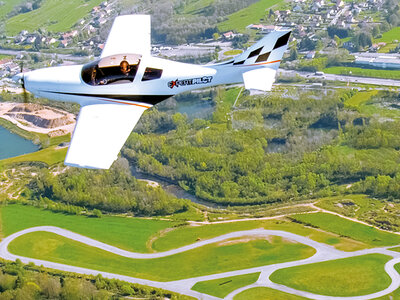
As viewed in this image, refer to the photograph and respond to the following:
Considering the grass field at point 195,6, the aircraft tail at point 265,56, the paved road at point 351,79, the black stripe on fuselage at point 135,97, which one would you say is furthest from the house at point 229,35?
the black stripe on fuselage at point 135,97

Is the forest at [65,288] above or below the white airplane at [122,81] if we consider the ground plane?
below

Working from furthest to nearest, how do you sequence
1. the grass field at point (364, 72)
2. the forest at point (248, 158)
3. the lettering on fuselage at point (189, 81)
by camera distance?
the grass field at point (364, 72) < the forest at point (248, 158) < the lettering on fuselage at point (189, 81)

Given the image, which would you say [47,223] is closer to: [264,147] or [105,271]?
[105,271]

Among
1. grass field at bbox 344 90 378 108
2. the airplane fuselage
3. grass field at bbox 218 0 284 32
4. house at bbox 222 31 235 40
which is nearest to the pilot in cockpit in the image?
the airplane fuselage

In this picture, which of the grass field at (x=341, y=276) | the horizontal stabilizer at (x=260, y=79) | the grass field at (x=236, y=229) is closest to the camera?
the horizontal stabilizer at (x=260, y=79)

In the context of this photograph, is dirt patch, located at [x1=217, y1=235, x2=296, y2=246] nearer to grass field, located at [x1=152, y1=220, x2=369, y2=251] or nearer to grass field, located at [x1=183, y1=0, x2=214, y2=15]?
grass field, located at [x1=152, y1=220, x2=369, y2=251]

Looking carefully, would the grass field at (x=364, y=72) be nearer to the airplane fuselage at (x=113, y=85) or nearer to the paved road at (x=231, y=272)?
the paved road at (x=231, y=272)

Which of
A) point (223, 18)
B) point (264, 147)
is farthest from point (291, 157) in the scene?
point (223, 18)
